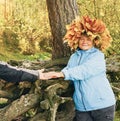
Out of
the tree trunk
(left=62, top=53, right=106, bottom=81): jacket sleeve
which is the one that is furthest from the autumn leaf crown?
the tree trunk

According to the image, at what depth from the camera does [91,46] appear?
599 centimetres

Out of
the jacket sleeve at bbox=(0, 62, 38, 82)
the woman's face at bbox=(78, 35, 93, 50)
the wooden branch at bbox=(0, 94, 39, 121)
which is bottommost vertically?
the wooden branch at bbox=(0, 94, 39, 121)

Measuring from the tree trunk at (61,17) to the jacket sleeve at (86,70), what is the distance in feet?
5.76

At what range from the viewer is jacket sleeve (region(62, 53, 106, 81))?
226 inches

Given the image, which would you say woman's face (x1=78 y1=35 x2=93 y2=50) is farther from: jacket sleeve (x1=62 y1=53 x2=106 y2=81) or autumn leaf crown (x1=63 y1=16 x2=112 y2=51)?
jacket sleeve (x1=62 y1=53 x2=106 y2=81)

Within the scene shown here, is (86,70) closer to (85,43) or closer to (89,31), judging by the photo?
(85,43)

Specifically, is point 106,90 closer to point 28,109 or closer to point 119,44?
point 28,109

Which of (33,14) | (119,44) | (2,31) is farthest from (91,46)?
(2,31)

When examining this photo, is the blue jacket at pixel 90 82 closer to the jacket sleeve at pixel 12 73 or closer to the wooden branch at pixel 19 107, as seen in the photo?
the jacket sleeve at pixel 12 73

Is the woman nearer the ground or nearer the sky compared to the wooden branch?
nearer the sky

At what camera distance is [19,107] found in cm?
631

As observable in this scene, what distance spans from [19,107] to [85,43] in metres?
1.32

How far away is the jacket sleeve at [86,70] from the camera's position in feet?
18.8

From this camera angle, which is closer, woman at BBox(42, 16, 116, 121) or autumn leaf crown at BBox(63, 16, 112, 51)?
woman at BBox(42, 16, 116, 121)
